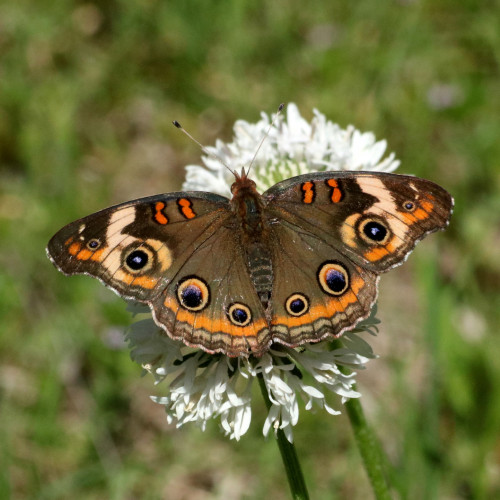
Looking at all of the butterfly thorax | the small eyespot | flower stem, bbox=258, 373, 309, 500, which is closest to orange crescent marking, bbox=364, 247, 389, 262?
the butterfly thorax

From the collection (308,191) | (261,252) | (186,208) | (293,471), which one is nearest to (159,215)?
(186,208)

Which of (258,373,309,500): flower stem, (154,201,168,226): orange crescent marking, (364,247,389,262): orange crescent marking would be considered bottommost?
(258,373,309,500): flower stem

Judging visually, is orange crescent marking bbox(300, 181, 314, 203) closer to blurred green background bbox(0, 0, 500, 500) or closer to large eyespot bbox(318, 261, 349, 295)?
large eyespot bbox(318, 261, 349, 295)

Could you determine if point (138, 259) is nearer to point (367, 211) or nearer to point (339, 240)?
point (339, 240)

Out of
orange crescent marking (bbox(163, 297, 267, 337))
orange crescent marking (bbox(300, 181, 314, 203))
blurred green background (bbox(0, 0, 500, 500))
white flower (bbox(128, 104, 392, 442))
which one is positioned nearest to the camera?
orange crescent marking (bbox(163, 297, 267, 337))

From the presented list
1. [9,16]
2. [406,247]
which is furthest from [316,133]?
[9,16]

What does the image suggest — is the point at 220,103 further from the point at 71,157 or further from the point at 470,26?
the point at 470,26
